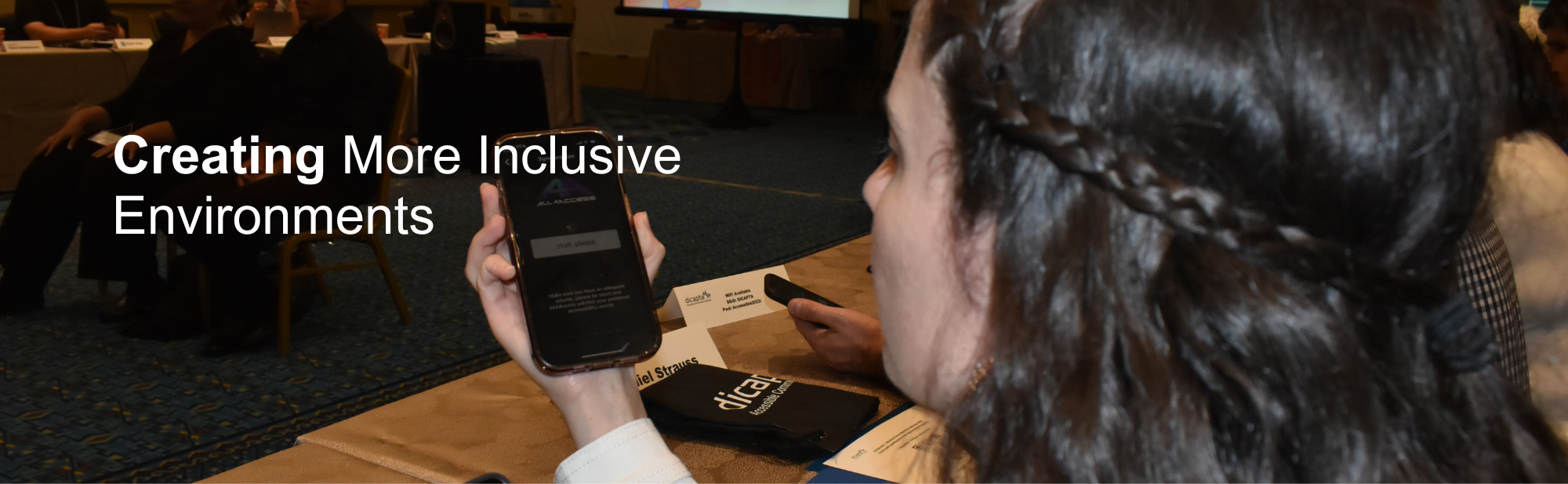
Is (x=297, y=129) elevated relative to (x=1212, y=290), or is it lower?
lower

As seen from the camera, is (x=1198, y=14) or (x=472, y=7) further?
(x=472, y=7)

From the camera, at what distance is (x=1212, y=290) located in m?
0.40

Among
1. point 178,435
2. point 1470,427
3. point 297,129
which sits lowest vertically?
point 178,435

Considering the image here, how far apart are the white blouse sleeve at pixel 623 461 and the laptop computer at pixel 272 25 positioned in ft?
17.1

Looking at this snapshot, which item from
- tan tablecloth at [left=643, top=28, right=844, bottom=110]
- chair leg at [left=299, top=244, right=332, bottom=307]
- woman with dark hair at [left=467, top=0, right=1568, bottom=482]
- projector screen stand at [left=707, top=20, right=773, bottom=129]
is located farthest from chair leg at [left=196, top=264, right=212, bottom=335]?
tan tablecloth at [left=643, top=28, right=844, bottom=110]

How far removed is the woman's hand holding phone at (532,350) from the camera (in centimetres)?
73

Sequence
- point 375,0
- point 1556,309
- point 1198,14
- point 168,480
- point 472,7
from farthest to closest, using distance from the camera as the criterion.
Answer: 1. point 375,0
2. point 472,7
3. point 168,480
4. point 1556,309
5. point 1198,14

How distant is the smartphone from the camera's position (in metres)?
0.77

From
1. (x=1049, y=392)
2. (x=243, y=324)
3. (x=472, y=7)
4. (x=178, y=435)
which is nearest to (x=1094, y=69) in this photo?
(x=1049, y=392)

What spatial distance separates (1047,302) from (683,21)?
917 centimetres

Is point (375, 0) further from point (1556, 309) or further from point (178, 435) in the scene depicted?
point (1556, 309)

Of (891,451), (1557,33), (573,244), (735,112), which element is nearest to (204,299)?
(573,244)

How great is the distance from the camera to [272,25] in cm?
517

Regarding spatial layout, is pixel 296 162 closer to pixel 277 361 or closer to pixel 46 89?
pixel 277 361
